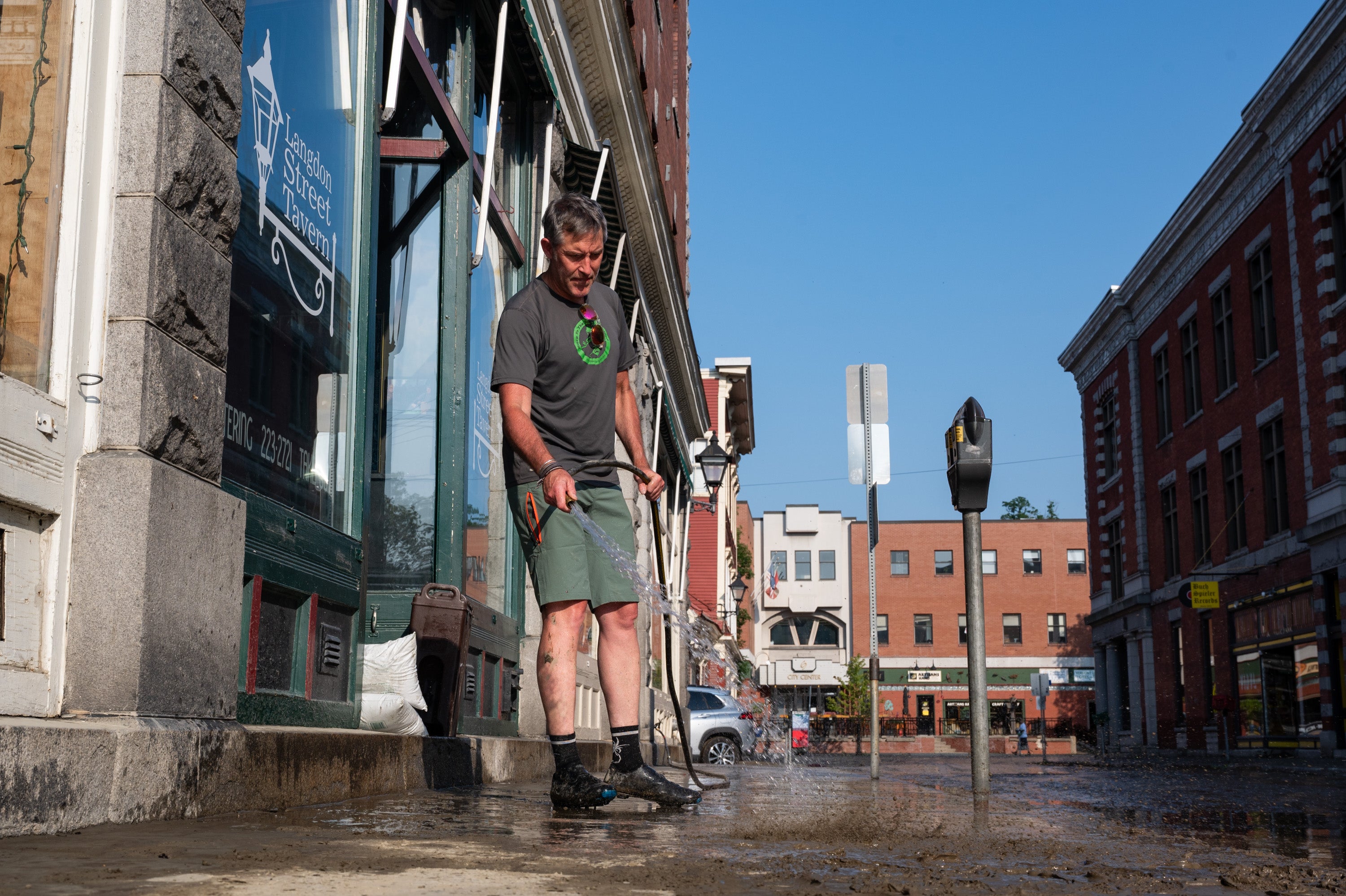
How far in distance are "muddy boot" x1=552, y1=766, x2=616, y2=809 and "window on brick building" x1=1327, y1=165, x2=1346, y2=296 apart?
78.1 feet

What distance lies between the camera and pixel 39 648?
3.63m

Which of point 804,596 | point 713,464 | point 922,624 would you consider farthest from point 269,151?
point 804,596

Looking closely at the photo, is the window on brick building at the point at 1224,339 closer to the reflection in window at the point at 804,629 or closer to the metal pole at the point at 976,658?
the metal pole at the point at 976,658

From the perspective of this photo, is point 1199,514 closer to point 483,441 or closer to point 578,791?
point 483,441

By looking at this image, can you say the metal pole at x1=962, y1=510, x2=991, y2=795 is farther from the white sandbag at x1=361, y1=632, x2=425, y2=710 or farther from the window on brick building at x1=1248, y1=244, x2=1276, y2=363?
the window on brick building at x1=1248, y1=244, x2=1276, y2=363

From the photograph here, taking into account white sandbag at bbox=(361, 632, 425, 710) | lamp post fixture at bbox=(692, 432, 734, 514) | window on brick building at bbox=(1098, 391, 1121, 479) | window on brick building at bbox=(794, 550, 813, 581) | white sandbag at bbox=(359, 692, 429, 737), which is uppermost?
window on brick building at bbox=(1098, 391, 1121, 479)

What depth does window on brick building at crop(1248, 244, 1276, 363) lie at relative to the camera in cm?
2911

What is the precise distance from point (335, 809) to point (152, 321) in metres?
1.73

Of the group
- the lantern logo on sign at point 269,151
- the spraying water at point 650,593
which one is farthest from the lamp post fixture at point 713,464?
the lantern logo on sign at point 269,151

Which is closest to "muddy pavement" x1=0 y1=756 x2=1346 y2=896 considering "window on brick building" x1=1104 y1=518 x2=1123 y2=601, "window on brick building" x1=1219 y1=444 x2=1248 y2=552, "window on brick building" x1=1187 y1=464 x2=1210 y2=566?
"window on brick building" x1=1219 y1=444 x2=1248 y2=552

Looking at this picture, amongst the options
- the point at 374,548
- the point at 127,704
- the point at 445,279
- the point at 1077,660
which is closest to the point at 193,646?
the point at 127,704

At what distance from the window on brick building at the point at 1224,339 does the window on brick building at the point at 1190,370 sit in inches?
59.3

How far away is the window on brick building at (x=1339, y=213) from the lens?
24.7 meters

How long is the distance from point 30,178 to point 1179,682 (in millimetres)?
37081
